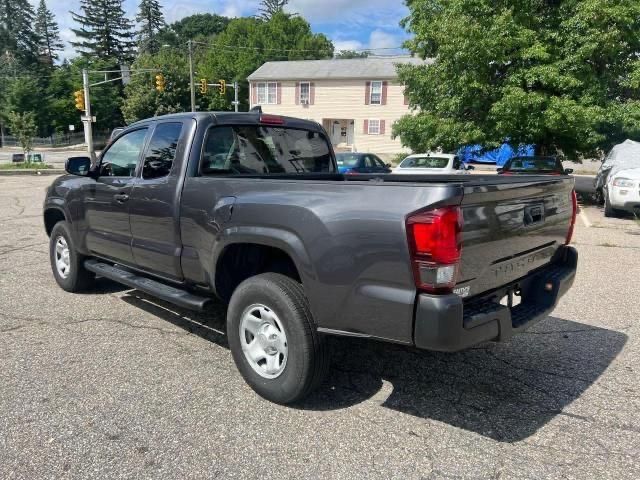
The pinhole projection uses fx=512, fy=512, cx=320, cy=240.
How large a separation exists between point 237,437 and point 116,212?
8.43ft

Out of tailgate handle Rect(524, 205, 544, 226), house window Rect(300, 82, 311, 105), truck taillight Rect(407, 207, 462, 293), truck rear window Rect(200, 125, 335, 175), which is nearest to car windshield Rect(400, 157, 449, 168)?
truck rear window Rect(200, 125, 335, 175)

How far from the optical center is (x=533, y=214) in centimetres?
328

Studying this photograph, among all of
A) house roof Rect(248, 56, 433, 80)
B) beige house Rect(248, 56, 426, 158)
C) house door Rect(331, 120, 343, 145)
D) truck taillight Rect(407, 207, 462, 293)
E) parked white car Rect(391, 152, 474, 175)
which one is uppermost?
house roof Rect(248, 56, 433, 80)

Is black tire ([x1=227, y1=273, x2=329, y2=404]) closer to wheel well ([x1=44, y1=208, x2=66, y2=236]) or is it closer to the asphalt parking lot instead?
the asphalt parking lot

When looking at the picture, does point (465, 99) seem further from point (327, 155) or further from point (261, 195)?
point (261, 195)

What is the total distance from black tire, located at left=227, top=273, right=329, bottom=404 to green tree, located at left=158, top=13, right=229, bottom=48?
103801 mm

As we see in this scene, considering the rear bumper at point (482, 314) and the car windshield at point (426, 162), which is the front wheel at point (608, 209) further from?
the rear bumper at point (482, 314)

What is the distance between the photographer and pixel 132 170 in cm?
457

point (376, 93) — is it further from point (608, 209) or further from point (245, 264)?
point (245, 264)

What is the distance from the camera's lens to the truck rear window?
4023mm

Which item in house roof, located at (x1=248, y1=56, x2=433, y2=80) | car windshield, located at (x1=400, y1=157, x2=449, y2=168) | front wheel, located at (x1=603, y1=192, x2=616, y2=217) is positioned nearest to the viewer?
front wheel, located at (x1=603, y1=192, x2=616, y2=217)

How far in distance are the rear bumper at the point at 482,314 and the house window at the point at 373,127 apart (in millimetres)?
37002

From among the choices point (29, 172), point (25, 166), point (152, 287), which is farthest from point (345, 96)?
point (152, 287)

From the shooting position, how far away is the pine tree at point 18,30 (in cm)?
8019
